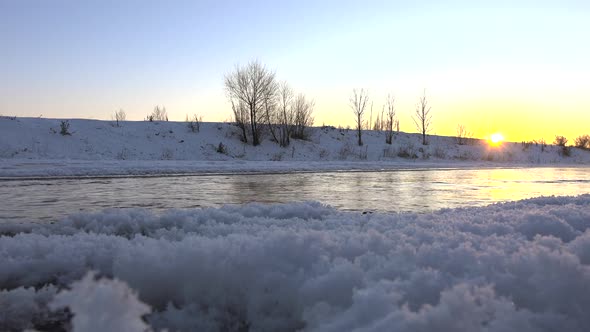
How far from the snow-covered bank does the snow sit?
1531cm

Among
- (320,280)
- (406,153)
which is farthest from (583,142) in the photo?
(320,280)

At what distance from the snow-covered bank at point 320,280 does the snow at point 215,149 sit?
15.3m

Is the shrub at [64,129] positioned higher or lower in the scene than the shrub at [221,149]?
higher

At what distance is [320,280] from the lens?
1917 millimetres

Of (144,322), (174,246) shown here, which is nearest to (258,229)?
(174,246)

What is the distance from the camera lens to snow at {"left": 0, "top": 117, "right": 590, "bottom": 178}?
2794 cm

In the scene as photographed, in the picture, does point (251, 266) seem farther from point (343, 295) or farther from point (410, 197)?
point (410, 197)

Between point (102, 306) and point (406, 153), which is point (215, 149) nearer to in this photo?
point (406, 153)

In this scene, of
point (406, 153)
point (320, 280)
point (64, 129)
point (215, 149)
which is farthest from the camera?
point (406, 153)

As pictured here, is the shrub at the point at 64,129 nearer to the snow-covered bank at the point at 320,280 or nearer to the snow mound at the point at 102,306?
the snow-covered bank at the point at 320,280

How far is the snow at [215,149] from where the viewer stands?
2794 cm

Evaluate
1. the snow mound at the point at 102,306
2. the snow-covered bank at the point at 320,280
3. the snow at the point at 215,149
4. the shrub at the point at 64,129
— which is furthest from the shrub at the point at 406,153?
the snow mound at the point at 102,306

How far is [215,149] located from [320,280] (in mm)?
35295

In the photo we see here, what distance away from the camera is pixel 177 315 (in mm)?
1911
